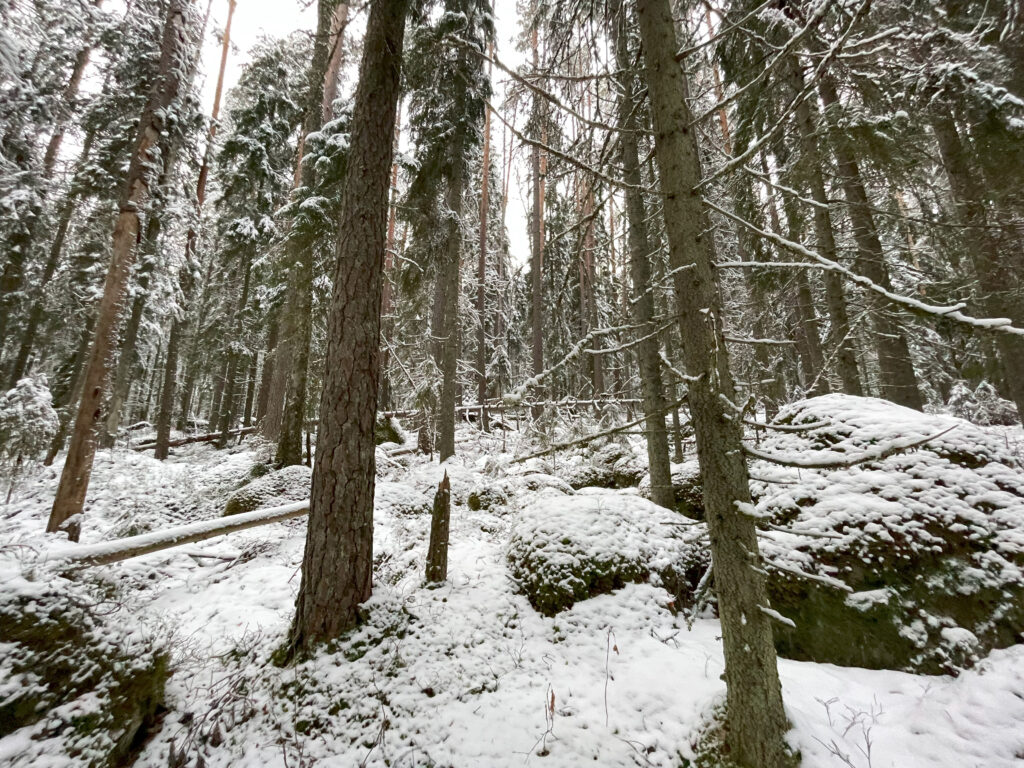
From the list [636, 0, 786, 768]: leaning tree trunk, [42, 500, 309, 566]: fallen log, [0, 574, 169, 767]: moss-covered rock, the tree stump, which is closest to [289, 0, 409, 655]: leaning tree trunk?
the tree stump

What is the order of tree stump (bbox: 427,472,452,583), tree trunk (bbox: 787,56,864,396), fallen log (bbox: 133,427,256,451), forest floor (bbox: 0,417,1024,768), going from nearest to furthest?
forest floor (bbox: 0,417,1024,768) → tree stump (bbox: 427,472,452,583) → tree trunk (bbox: 787,56,864,396) → fallen log (bbox: 133,427,256,451)

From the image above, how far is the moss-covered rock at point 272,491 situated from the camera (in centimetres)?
798

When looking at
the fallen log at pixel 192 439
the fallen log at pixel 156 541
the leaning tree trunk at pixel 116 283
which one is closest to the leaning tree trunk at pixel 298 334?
the leaning tree trunk at pixel 116 283

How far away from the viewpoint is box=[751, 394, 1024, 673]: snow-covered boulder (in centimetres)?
357

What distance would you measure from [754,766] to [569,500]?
11.9 ft

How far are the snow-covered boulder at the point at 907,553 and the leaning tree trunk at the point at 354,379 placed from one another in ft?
12.4

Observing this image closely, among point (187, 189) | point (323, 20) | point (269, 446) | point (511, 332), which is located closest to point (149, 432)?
point (187, 189)

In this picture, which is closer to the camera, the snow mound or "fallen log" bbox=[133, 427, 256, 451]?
the snow mound

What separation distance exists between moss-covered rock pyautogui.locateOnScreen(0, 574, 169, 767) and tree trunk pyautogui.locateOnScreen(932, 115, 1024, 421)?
10339 mm

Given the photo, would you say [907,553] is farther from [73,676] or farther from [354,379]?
[73,676]

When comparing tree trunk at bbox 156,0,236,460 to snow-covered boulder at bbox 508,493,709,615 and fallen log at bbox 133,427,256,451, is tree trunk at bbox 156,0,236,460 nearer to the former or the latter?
fallen log at bbox 133,427,256,451

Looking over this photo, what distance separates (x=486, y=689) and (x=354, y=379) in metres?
3.19

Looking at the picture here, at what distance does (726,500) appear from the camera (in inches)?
96.7

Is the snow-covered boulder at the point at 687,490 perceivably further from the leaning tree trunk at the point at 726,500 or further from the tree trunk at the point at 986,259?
the tree trunk at the point at 986,259
